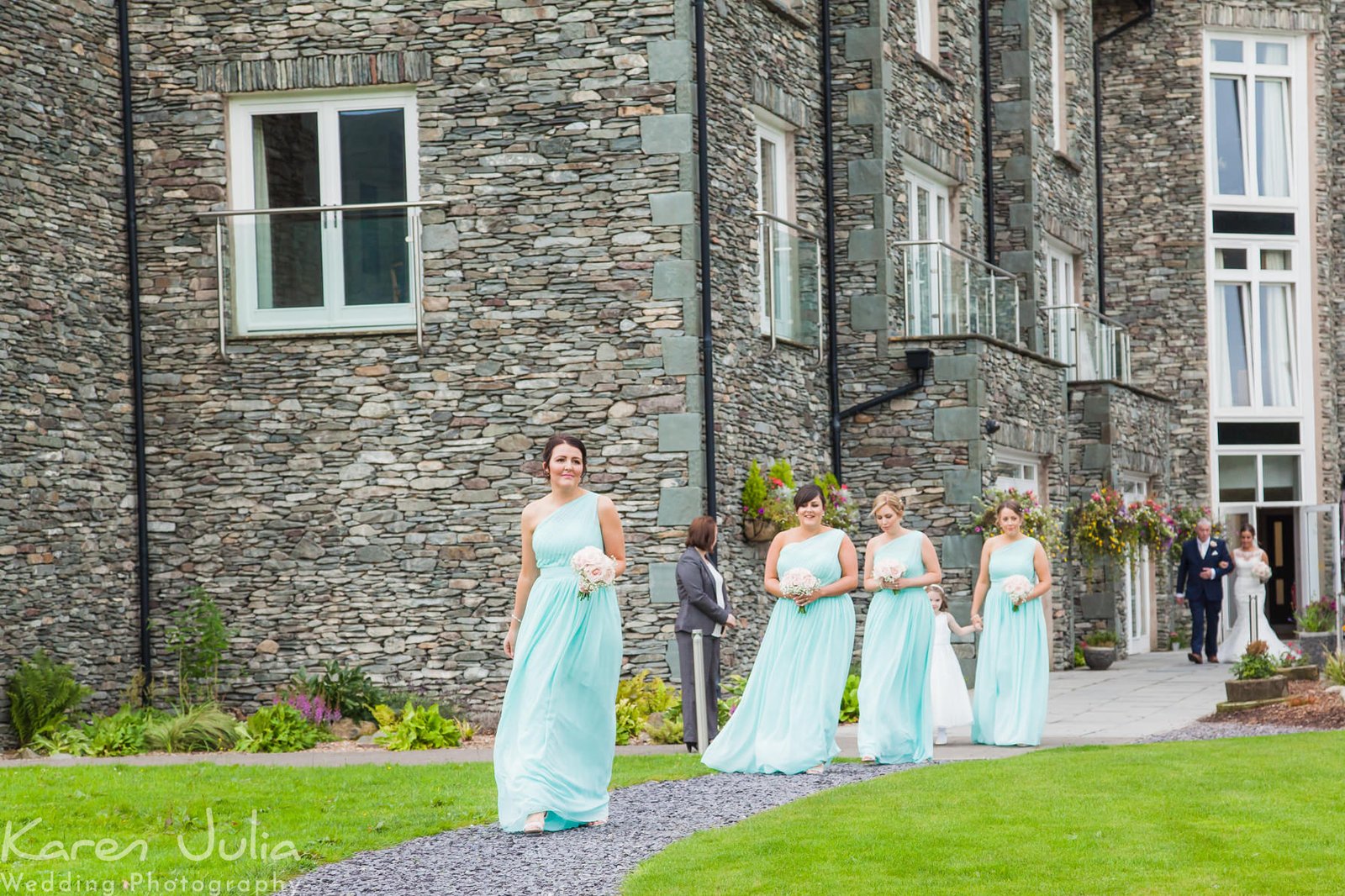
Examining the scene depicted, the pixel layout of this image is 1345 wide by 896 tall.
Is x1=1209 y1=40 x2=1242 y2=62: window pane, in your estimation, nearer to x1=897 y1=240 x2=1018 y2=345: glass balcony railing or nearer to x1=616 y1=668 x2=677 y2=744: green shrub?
x1=897 y1=240 x2=1018 y2=345: glass balcony railing

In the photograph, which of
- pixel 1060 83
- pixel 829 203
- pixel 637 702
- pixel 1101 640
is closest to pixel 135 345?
pixel 637 702

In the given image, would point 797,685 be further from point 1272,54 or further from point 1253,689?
point 1272,54

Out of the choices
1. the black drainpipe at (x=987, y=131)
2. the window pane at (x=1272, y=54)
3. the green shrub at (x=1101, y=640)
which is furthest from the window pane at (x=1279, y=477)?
the black drainpipe at (x=987, y=131)

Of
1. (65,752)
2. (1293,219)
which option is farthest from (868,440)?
(1293,219)

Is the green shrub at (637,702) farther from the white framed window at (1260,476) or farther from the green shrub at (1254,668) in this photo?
the white framed window at (1260,476)

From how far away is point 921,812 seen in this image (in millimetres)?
9398

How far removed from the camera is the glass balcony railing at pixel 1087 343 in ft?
80.3

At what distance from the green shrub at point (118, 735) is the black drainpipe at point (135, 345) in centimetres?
133

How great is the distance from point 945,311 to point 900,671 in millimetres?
8145

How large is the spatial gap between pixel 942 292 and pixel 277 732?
30.9 ft

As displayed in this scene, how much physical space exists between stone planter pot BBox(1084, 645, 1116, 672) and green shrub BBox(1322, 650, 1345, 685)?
6588 mm

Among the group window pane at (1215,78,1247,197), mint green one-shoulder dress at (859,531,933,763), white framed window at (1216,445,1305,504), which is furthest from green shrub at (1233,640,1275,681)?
window pane at (1215,78,1247,197)

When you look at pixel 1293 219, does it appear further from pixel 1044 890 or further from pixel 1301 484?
pixel 1044 890

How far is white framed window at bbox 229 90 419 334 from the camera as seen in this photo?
53.3 feet
